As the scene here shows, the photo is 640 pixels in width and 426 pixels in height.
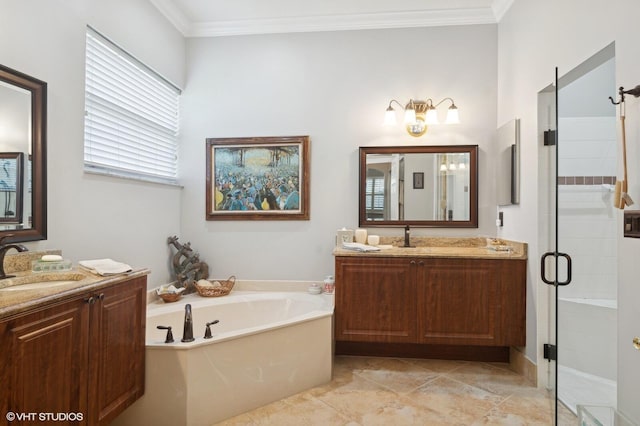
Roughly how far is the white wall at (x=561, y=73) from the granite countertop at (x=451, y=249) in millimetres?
115

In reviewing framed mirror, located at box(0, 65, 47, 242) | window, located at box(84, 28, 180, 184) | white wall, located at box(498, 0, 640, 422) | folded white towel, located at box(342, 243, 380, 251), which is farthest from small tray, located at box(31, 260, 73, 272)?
white wall, located at box(498, 0, 640, 422)

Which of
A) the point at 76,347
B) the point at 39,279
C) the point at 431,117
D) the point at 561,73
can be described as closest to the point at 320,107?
the point at 431,117

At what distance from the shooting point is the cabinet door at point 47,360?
1218mm

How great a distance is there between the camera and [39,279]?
5.54 ft

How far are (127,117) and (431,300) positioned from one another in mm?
2709

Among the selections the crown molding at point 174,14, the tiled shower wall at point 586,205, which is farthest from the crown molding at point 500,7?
the crown molding at point 174,14

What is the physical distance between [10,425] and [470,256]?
2.65m

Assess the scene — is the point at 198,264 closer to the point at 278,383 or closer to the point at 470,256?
the point at 278,383

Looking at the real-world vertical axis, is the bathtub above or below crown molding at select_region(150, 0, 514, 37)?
below

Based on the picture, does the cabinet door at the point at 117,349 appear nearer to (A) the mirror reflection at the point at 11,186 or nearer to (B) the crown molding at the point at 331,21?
(A) the mirror reflection at the point at 11,186

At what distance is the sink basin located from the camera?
61.1 inches

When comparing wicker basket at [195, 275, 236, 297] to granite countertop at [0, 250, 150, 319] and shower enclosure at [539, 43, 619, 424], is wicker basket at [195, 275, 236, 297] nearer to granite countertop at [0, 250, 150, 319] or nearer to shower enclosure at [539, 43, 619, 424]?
granite countertop at [0, 250, 150, 319]

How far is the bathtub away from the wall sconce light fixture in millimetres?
1691

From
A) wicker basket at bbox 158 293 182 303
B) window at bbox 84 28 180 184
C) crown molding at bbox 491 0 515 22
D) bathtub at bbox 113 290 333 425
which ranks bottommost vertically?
bathtub at bbox 113 290 333 425
